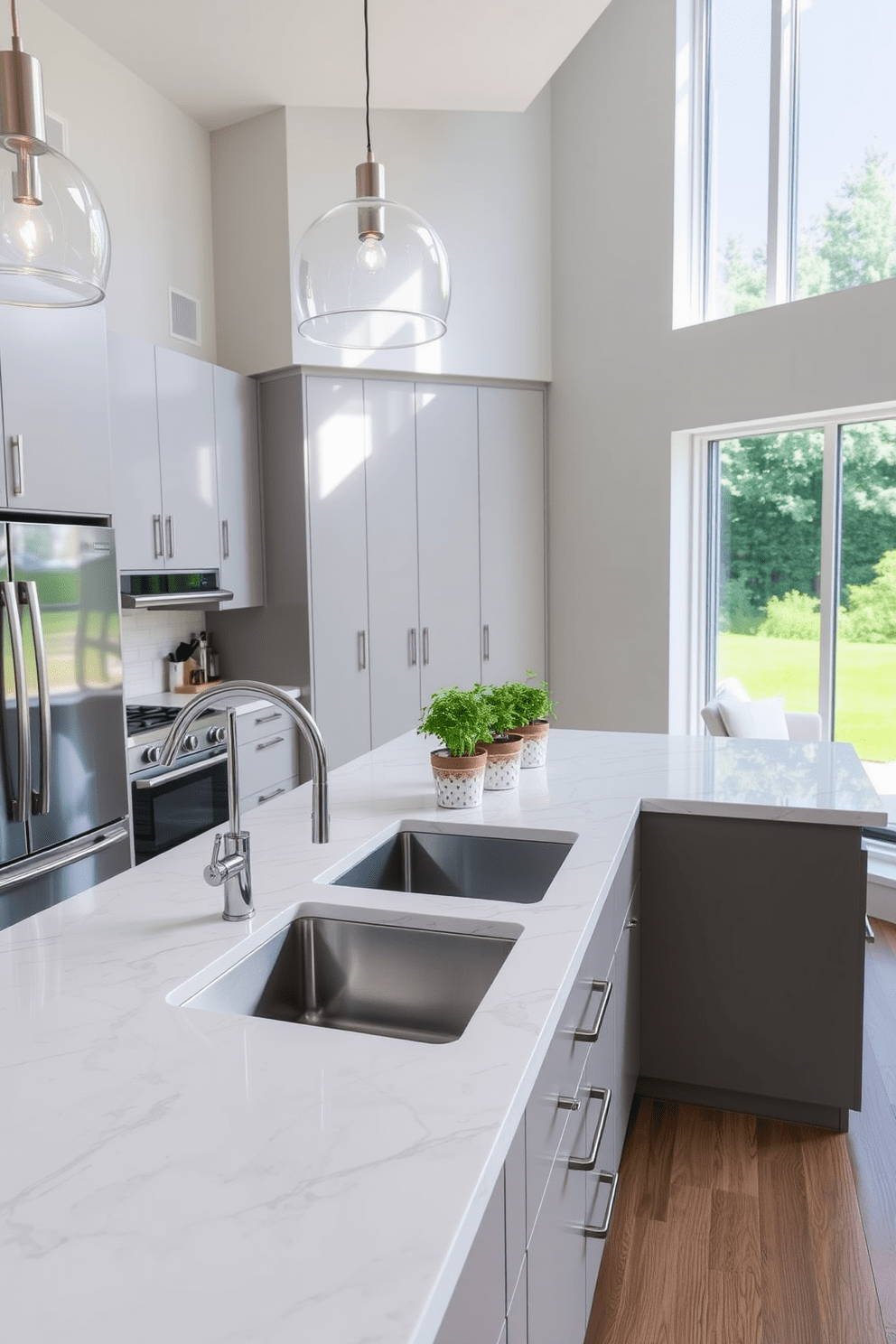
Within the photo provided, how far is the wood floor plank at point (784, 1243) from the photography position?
186 centimetres

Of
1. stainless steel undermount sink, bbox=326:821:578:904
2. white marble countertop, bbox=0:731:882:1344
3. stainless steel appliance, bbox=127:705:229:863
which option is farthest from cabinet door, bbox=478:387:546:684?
white marble countertop, bbox=0:731:882:1344

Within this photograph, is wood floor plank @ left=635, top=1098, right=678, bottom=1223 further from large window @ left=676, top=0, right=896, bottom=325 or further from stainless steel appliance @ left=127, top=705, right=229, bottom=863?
large window @ left=676, top=0, right=896, bottom=325

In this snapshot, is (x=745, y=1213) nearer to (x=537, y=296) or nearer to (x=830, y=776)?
(x=830, y=776)

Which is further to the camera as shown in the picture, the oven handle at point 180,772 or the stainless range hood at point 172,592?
the stainless range hood at point 172,592

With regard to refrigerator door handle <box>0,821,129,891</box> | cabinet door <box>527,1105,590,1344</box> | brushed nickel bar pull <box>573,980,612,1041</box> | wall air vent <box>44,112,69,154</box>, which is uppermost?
wall air vent <box>44,112,69,154</box>

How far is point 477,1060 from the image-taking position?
107 cm

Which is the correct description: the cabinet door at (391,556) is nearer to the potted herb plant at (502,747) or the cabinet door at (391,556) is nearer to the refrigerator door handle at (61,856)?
the refrigerator door handle at (61,856)

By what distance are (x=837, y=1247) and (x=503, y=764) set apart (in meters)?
1.27

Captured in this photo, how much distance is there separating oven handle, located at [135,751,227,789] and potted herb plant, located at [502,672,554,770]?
1.31 m

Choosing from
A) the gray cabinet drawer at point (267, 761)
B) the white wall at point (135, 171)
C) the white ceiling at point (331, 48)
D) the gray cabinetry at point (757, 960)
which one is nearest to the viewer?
the gray cabinetry at point (757, 960)

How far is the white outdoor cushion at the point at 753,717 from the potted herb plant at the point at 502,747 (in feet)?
4.36

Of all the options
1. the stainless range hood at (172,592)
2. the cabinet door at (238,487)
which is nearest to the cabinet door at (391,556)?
the cabinet door at (238,487)

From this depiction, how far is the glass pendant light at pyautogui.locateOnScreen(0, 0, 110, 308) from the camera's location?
1049mm

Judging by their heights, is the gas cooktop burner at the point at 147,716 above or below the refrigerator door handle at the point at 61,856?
above
